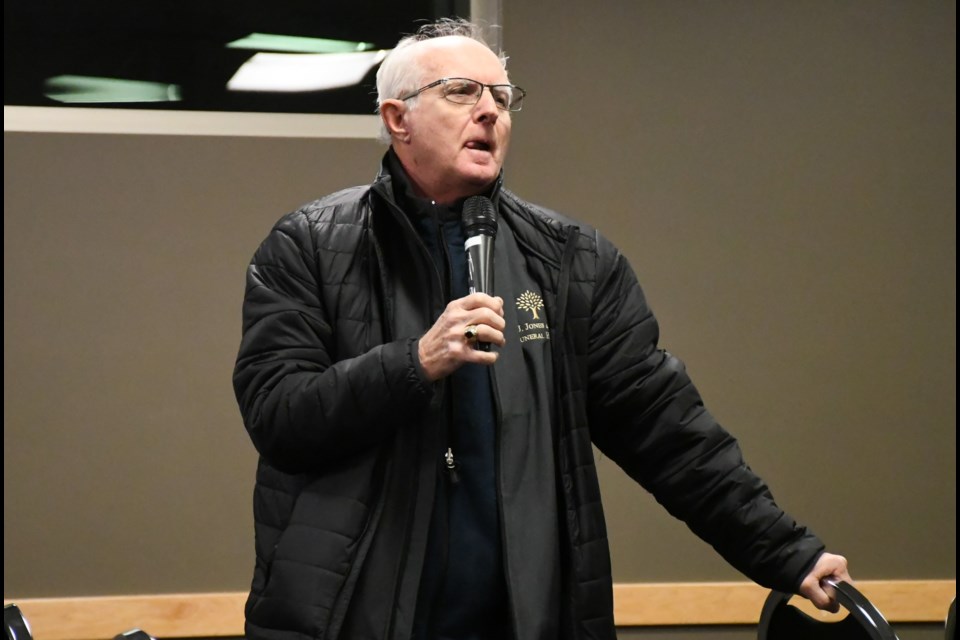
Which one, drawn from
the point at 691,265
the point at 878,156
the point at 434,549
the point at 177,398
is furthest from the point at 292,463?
the point at 878,156

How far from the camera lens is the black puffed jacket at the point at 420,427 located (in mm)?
1660

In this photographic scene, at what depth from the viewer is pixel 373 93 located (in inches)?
133

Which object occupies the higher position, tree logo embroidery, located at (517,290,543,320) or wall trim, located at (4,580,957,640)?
tree logo embroidery, located at (517,290,543,320)

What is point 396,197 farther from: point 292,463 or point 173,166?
point 173,166

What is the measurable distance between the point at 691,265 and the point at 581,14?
35.0 inches

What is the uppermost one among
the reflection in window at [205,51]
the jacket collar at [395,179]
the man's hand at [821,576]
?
the reflection in window at [205,51]

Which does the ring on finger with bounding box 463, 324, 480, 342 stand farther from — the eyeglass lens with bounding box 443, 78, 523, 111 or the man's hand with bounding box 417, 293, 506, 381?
the eyeglass lens with bounding box 443, 78, 523, 111

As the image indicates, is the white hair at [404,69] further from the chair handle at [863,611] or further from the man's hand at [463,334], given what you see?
the chair handle at [863,611]

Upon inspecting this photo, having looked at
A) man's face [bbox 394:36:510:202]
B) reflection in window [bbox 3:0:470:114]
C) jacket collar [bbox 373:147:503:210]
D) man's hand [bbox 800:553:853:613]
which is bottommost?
man's hand [bbox 800:553:853:613]

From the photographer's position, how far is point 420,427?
5.74ft

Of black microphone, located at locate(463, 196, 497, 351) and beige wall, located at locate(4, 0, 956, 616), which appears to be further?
beige wall, located at locate(4, 0, 956, 616)

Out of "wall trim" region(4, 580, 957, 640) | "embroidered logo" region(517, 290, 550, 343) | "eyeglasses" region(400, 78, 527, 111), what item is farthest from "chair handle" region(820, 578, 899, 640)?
"wall trim" region(4, 580, 957, 640)

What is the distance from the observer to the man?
166 cm

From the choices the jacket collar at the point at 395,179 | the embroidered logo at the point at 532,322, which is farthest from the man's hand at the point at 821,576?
the jacket collar at the point at 395,179
